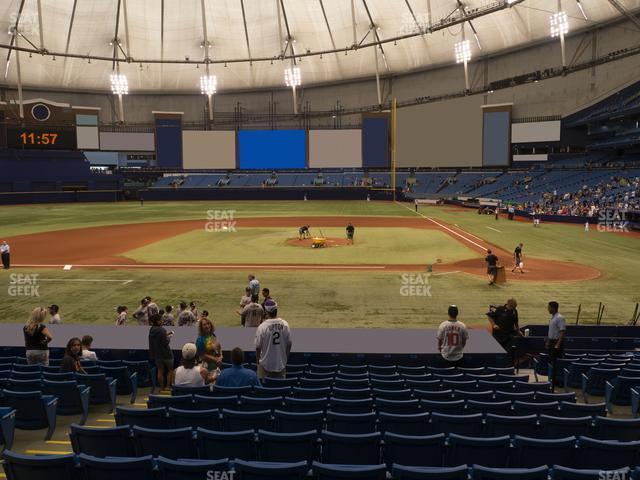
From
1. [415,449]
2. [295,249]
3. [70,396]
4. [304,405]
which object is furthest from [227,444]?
[295,249]

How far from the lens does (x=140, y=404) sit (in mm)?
10242

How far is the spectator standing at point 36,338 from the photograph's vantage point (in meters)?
10.5

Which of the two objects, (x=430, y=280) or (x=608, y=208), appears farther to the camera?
(x=608, y=208)

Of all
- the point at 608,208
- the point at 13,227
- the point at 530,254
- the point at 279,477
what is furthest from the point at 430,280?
the point at 13,227

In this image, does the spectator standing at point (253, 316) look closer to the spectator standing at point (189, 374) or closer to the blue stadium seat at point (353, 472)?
the spectator standing at point (189, 374)

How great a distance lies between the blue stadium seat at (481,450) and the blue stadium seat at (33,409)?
615 cm

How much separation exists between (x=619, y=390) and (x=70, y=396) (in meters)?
10.1

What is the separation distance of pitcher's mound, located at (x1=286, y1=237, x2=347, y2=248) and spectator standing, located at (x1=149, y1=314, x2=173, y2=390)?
85.4 feet

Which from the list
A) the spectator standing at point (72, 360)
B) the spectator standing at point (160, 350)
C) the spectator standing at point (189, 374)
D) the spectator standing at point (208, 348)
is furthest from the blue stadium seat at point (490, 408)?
the spectator standing at point (72, 360)

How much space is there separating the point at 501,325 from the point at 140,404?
9.01 metres

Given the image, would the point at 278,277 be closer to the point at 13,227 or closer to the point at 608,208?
the point at 13,227

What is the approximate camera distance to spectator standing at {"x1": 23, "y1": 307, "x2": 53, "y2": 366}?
34.5ft

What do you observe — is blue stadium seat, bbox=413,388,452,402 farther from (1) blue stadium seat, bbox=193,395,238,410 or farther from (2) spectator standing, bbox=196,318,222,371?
(2) spectator standing, bbox=196,318,222,371

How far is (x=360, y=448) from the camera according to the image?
5992 millimetres
